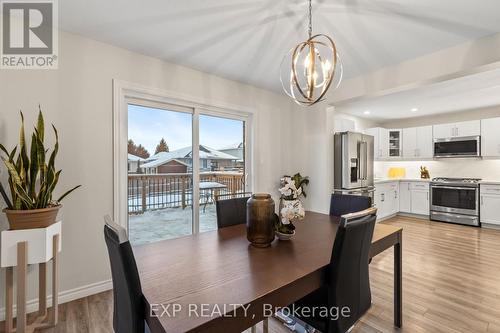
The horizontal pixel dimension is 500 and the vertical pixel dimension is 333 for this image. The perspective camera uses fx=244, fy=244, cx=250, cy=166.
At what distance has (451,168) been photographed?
5512 millimetres

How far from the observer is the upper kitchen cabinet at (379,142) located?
19.1 ft

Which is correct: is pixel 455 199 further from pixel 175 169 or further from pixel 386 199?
pixel 175 169

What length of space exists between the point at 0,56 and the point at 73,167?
40.5 inches

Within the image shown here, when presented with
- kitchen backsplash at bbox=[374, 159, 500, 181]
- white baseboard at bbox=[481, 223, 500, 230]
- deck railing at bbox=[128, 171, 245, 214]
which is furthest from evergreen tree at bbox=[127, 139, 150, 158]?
white baseboard at bbox=[481, 223, 500, 230]

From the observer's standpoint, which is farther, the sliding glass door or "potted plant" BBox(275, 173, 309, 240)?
the sliding glass door

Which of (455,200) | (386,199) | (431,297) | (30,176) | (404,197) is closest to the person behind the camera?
(30,176)

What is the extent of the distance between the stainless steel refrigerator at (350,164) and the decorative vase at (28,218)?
3.73 m

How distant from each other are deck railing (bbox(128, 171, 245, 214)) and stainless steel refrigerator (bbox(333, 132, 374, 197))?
6.59 ft

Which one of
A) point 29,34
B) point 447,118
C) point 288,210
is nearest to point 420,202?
point 447,118

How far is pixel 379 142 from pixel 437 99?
1.61 m

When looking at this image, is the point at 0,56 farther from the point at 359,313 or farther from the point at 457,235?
the point at 457,235

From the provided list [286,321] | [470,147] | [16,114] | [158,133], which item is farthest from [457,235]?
[16,114]

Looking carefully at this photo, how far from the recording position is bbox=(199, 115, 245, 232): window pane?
11.1 ft

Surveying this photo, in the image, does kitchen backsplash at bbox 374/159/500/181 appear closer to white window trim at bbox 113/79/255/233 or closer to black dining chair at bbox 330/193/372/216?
black dining chair at bbox 330/193/372/216
